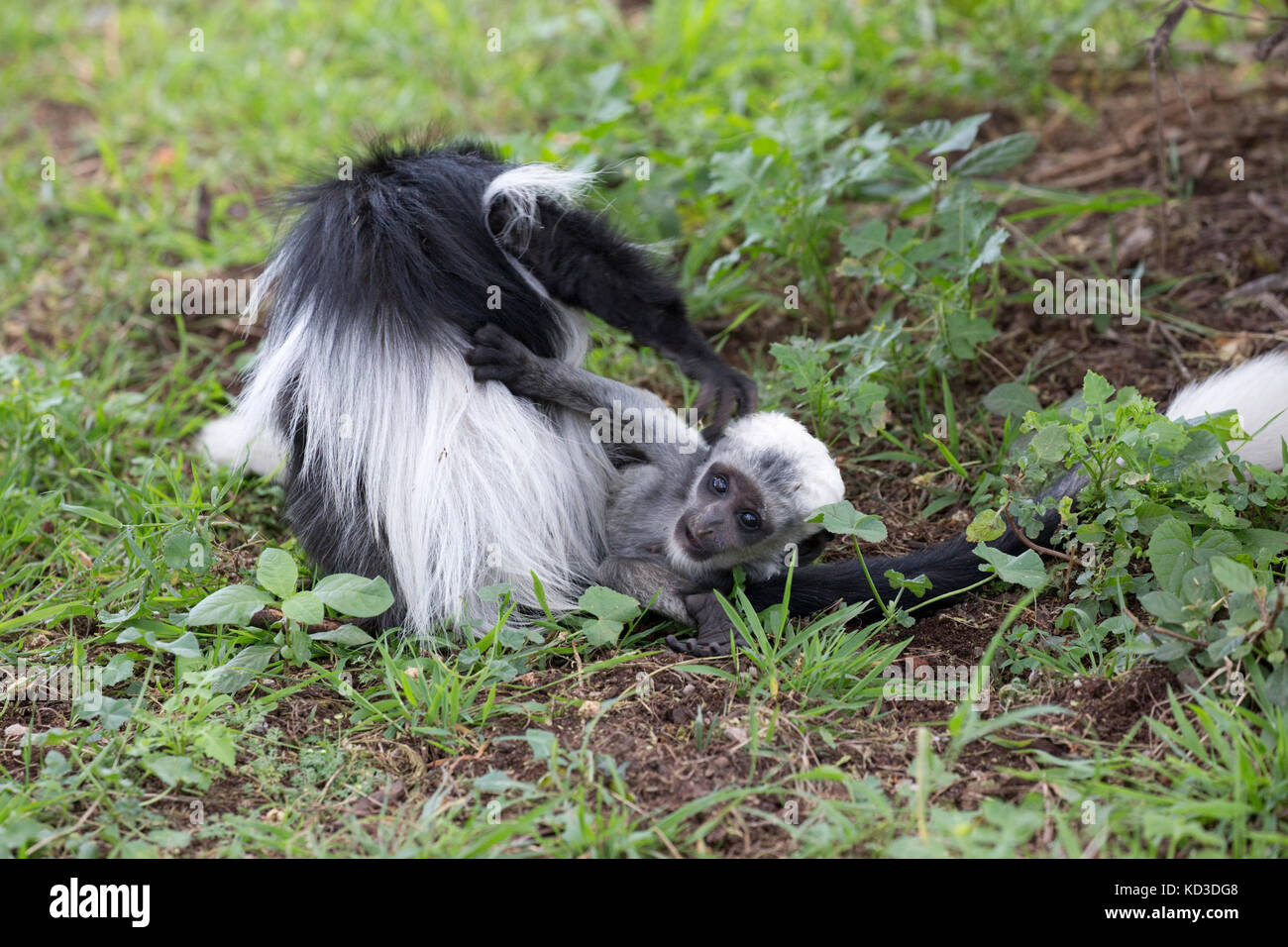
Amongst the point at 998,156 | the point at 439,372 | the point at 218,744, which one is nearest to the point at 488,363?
the point at 439,372

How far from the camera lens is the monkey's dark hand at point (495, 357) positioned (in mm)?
2912

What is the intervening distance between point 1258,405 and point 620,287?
1.64m

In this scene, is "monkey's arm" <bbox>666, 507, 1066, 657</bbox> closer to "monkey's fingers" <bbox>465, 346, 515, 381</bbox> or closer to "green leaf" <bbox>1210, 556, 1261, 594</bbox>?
"green leaf" <bbox>1210, 556, 1261, 594</bbox>

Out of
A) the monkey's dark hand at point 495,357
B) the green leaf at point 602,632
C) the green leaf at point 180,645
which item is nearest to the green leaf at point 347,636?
the green leaf at point 180,645

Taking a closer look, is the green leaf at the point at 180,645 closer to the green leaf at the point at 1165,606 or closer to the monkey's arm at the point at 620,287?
the monkey's arm at the point at 620,287

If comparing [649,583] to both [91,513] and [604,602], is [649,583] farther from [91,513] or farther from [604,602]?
[91,513]

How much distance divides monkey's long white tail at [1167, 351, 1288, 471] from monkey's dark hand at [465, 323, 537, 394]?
5.39 feet

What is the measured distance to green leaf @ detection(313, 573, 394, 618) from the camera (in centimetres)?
281

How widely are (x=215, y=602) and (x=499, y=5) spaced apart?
14.6 feet

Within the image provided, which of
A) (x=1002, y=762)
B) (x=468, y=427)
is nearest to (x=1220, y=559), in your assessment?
(x=1002, y=762)

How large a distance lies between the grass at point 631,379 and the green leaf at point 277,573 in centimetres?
2

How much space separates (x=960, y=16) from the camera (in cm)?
541

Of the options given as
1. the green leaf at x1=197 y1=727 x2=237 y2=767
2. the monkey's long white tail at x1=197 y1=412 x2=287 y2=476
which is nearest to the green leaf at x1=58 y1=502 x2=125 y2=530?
the monkey's long white tail at x1=197 y1=412 x2=287 y2=476

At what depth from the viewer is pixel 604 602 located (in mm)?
2889
